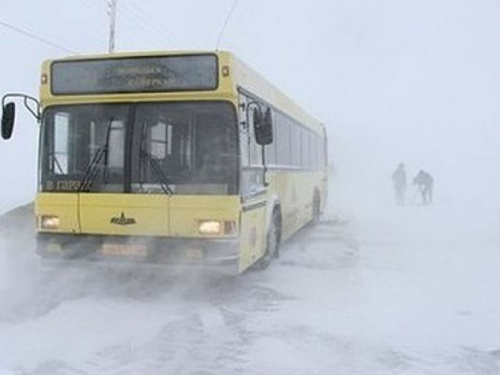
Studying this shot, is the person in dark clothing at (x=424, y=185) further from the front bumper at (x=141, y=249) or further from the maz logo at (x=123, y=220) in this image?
the maz logo at (x=123, y=220)

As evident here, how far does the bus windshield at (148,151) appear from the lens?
7969 mm

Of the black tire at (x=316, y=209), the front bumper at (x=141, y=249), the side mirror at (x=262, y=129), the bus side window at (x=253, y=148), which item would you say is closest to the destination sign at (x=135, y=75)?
the side mirror at (x=262, y=129)

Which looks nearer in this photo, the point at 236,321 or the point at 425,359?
the point at 425,359

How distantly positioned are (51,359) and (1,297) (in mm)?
2772

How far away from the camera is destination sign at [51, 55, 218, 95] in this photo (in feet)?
26.4

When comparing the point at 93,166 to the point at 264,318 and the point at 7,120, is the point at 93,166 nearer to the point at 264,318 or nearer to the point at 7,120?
the point at 7,120

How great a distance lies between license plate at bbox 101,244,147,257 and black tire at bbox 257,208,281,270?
8.07ft

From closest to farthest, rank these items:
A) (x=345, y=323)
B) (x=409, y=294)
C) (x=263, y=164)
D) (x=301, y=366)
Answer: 1. (x=301, y=366)
2. (x=345, y=323)
3. (x=409, y=294)
4. (x=263, y=164)

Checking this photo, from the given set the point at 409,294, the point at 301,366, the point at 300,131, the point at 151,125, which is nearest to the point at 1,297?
A: the point at 151,125

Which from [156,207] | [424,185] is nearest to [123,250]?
[156,207]

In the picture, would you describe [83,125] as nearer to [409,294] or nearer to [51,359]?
[51,359]

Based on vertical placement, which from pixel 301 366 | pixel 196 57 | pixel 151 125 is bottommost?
pixel 301 366

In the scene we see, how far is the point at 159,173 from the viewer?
8.01m

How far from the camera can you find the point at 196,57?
808 centimetres
